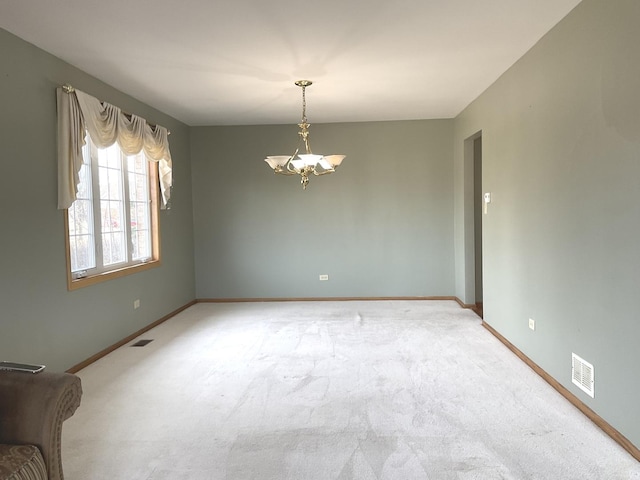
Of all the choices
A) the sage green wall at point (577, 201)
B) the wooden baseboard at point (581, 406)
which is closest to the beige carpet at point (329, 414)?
the wooden baseboard at point (581, 406)

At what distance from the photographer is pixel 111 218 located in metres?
4.47

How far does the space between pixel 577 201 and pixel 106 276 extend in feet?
13.0

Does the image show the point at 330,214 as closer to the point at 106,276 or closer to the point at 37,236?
the point at 106,276

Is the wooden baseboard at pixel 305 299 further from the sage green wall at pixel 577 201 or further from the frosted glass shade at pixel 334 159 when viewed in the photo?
the frosted glass shade at pixel 334 159

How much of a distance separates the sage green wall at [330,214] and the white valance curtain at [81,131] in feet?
6.17

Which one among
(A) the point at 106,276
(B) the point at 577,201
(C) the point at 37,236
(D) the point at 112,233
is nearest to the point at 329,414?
(B) the point at 577,201

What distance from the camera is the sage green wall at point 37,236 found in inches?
120

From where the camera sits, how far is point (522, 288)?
3854 mm

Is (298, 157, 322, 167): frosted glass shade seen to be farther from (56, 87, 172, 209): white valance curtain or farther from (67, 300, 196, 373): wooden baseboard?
(67, 300, 196, 373): wooden baseboard

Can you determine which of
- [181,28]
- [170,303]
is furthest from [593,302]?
[170,303]

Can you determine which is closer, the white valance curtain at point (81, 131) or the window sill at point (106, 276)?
the white valance curtain at point (81, 131)

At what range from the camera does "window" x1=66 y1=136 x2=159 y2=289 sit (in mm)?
3953

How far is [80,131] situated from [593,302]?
157 inches

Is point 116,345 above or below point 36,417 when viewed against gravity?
below
